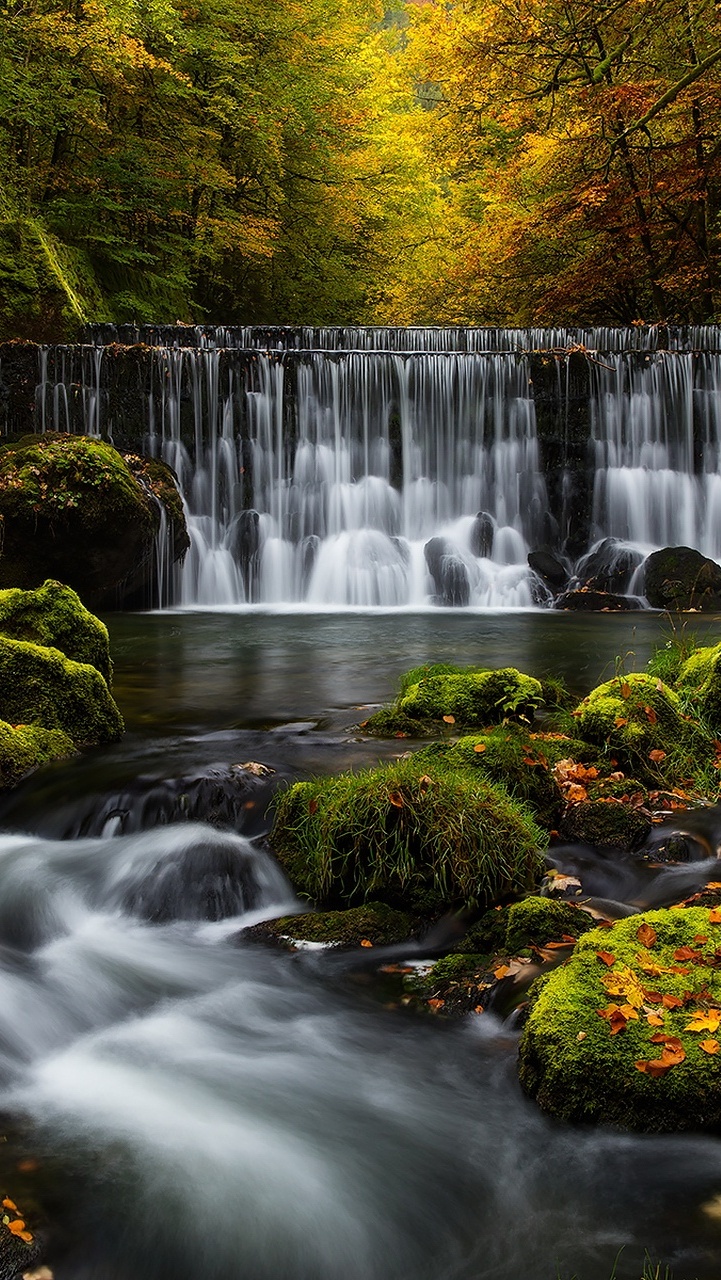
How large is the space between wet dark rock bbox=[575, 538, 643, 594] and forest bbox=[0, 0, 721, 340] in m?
5.21

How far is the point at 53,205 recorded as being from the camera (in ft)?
59.8

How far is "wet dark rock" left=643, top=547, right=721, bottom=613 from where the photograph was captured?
1285 cm

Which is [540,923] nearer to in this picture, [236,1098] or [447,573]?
[236,1098]

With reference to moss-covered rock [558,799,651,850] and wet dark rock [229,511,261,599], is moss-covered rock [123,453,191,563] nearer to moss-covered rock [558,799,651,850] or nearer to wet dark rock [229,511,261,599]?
wet dark rock [229,511,261,599]

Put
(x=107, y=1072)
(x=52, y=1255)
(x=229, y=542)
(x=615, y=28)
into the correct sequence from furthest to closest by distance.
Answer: (x=615, y=28) → (x=229, y=542) → (x=107, y=1072) → (x=52, y=1255)

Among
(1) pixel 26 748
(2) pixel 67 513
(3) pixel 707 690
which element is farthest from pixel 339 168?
(1) pixel 26 748

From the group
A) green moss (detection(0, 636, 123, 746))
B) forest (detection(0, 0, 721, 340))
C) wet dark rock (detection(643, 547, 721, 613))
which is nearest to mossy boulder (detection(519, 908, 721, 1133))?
green moss (detection(0, 636, 123, 746))

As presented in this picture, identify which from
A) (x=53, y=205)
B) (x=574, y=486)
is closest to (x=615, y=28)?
→ (x=574, y=486)

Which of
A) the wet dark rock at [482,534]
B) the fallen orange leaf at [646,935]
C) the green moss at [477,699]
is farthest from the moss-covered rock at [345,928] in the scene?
the wet dark rock at [482,534]

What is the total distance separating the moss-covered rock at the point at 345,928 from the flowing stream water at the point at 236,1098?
0.13 metres

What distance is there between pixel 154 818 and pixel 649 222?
56.2ft

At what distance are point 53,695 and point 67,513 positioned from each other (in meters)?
5.85

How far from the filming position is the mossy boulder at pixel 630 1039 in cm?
281

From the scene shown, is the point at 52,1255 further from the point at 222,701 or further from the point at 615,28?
the point at 615,28
